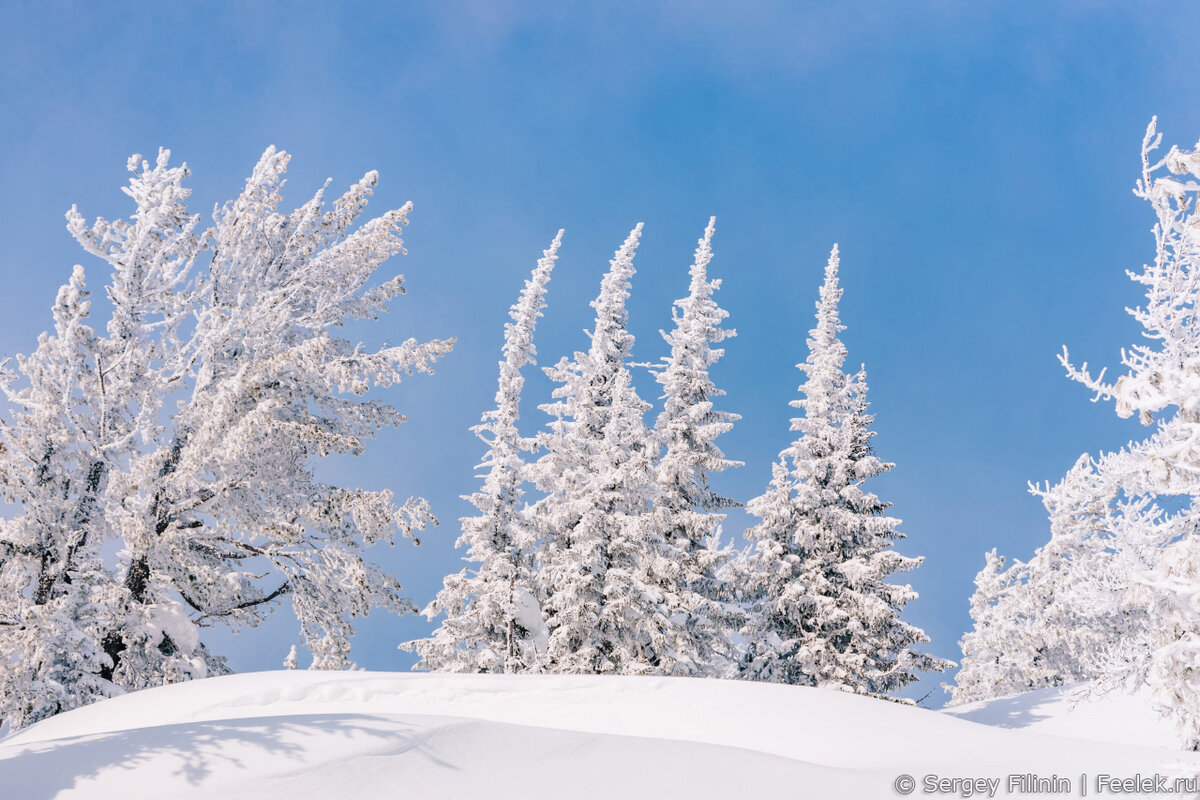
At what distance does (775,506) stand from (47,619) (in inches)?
706

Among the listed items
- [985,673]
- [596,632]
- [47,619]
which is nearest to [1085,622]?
[985,673]

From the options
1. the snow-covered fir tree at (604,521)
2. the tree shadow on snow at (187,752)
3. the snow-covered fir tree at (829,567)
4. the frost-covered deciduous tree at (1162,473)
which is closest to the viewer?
the tree shadow on snow at (187,752)

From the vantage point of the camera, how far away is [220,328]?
14352 millimetres

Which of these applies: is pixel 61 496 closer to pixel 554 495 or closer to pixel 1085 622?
pixel 554 495

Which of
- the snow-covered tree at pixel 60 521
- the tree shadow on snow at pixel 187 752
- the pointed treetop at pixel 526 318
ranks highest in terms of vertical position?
the pointed treetop at pixel 526 318

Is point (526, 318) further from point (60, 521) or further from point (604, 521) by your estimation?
point (60, 521)

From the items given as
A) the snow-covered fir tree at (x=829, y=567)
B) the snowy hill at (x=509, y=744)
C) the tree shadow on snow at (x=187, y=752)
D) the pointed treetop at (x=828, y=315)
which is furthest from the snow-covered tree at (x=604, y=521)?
the tree shadow on snow at (x=187, y=752)

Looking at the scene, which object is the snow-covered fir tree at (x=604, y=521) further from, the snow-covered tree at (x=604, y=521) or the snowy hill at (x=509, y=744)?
the snowy hill at (x=509, y=744)

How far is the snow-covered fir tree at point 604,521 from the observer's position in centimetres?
1903

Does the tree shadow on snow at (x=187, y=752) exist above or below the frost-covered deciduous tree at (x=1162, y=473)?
below

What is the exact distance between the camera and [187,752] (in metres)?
5.75

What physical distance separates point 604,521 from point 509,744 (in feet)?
44.6

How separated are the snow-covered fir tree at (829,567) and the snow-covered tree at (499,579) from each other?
662cm

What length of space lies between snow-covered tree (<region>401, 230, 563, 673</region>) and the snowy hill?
943 cm
